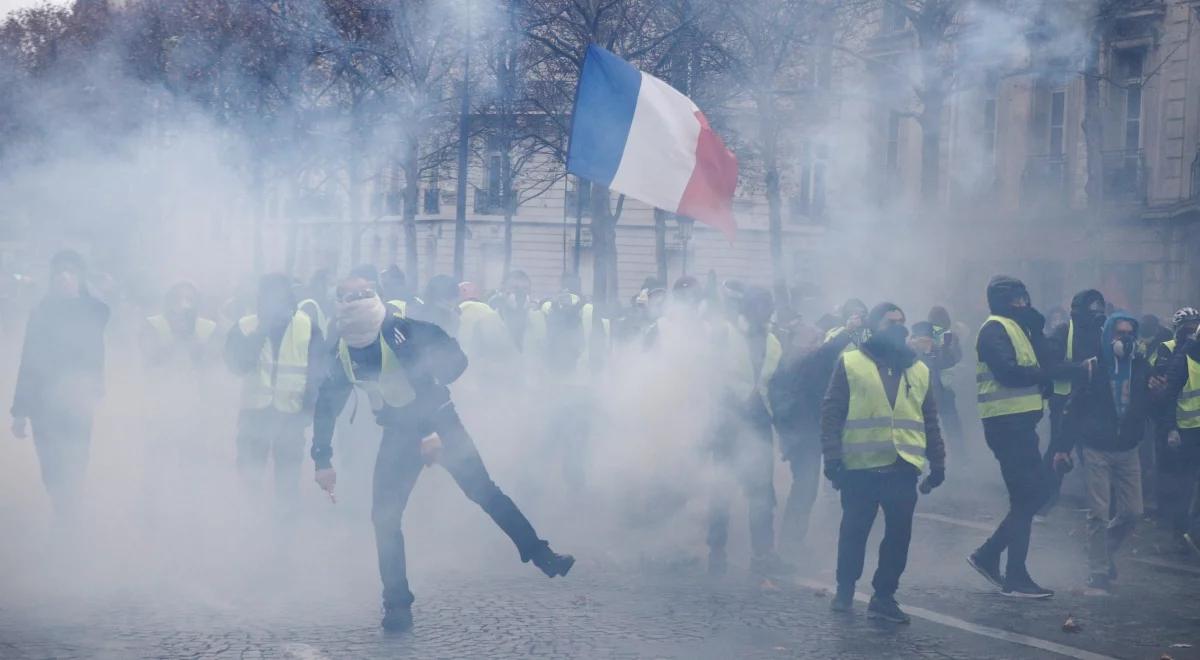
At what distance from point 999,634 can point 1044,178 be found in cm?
1978

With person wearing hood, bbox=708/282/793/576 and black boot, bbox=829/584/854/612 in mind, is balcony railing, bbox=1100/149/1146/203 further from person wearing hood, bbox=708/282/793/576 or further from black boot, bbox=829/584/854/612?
black boot, bbox=829/584/854/612

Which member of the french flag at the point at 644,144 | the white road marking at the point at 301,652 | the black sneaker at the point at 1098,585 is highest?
the french flag at the point at 644,144

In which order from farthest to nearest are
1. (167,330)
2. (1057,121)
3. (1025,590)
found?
1. (1057,121)
2. (167,330)
3. (1025,590)

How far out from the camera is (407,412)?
7359 millimetres

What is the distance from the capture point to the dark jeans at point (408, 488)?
23.4 ft

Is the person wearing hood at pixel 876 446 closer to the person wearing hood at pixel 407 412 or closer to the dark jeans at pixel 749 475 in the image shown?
the dark jeans at pixel 749 475

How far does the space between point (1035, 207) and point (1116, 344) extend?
52.4 feet

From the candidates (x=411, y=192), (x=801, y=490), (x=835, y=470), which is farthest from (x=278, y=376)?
(x=411, y=192)

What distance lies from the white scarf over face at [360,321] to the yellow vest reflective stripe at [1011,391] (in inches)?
138

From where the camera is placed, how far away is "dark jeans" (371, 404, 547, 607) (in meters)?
7.12

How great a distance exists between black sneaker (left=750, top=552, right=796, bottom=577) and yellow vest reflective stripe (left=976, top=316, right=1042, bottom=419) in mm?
1503

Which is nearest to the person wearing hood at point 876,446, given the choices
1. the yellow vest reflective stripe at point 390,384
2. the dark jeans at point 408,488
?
the dark jeans at point 408,488

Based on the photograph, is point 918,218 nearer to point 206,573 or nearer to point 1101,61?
point 1101,61

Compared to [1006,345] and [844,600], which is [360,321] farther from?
[1006,345]
